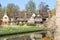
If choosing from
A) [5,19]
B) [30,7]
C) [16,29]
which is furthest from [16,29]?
[30,7]

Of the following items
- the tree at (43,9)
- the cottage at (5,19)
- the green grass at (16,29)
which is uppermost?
the tree at (43,9)

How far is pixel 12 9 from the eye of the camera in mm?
2531

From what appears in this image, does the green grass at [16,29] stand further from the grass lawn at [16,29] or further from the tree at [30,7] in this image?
the tree at [30,7]

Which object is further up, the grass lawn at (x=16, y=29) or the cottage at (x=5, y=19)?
the cottage at (x=5, y=19)

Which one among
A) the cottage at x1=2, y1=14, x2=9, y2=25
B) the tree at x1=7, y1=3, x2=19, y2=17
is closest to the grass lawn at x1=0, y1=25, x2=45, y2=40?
the cottage at x1=2, y1=14, x2=9, y2=25

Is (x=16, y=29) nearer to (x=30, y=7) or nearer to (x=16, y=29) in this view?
(x=16, y=29)

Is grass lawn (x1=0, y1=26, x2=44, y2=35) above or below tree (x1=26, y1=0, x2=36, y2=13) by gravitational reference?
below

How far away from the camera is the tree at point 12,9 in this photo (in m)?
2.52

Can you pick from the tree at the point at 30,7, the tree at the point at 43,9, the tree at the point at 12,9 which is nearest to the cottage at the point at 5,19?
the tree at the point at 12,9

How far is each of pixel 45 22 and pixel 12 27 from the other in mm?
609

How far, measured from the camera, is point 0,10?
253 cm

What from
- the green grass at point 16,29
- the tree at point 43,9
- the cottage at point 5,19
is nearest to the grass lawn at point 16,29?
the green grass at point 16,29

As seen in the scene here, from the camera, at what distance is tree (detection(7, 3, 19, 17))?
2516 mm

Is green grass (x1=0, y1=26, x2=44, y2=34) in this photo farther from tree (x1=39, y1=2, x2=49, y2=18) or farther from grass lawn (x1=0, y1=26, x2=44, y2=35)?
tree (x1=39, y1=2, x2=49, y2=18)
